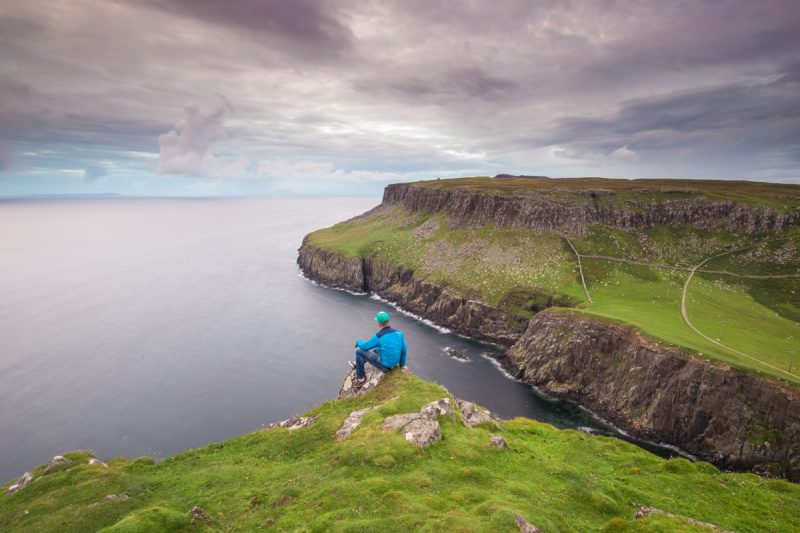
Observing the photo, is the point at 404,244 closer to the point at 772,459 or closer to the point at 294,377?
the point at 294,377

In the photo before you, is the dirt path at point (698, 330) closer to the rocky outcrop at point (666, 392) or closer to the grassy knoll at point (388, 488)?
the rocky outcrop at point (666, 392)

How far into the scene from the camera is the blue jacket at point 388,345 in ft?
104

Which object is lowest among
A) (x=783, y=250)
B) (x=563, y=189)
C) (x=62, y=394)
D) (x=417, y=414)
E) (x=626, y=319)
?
(x=62, y=394)

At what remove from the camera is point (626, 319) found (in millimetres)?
80125

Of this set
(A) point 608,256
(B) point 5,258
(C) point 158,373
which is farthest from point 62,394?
(B) point 5,258

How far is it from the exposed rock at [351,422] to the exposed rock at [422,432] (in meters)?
3.97

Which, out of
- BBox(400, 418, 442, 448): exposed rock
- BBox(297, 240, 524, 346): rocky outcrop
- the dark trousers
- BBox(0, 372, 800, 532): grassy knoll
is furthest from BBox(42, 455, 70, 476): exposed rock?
BBox(297, 240, 524, 346): rocky outcrop

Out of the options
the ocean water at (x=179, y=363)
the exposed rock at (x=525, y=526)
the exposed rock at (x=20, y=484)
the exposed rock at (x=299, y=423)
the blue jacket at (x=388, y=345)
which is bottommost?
the ocean water at (x=179, y=363)

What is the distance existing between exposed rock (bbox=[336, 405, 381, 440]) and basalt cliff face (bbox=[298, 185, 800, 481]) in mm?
53936

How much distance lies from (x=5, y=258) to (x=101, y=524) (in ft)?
809

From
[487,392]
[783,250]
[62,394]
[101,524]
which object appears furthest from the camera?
[783,250]

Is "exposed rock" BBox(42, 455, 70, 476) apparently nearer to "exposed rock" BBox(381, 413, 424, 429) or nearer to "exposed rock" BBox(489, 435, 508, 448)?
"exposed rock" BBox(381, 413, 424, 429)

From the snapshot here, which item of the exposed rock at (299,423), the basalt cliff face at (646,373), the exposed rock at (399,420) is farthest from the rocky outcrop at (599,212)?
the exposed rock at (299,423)

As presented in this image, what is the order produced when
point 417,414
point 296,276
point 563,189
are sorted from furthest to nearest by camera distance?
point 296,276 < point 563,189 < point 417,414
